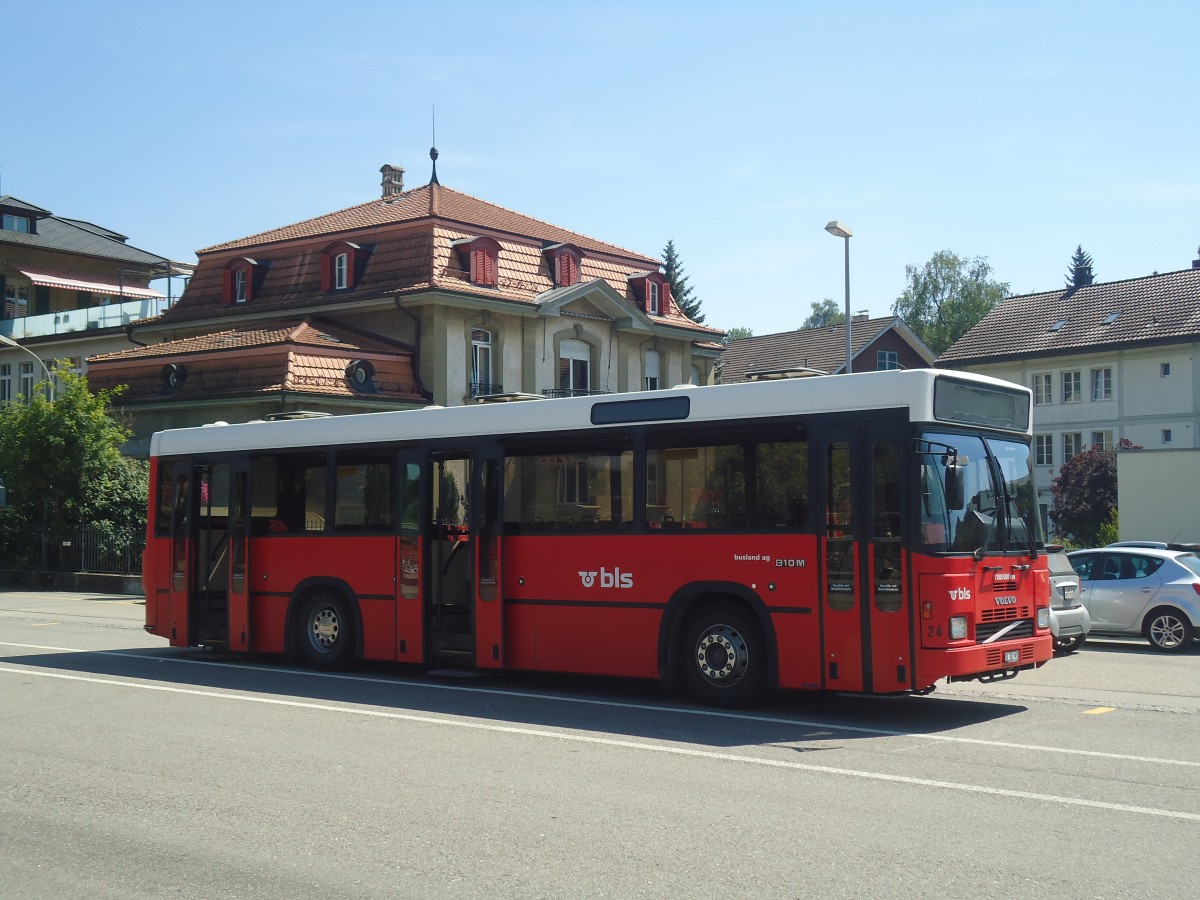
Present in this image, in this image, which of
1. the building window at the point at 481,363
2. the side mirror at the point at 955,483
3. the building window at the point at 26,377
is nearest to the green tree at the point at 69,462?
the building window at the point at 481,363

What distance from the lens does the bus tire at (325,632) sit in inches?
594

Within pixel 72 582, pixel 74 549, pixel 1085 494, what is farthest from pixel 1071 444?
pixel 72 582

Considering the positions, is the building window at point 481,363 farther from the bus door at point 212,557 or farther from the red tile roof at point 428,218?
the bus door at point 212,557

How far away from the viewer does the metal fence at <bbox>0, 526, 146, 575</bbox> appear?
114ft

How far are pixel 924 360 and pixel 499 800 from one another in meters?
70.0

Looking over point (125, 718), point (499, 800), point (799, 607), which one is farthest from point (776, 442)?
point (125, 718)

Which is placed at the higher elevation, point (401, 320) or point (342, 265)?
point (342, 265)

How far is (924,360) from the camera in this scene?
7488 centimetres

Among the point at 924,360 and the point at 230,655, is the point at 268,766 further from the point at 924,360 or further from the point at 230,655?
the point at 924,360

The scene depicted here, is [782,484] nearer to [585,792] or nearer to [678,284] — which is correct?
[585,792]

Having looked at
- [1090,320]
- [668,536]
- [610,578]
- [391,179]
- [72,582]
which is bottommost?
[72,582]

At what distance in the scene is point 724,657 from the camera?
11.9 meters

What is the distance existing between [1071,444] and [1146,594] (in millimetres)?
41438

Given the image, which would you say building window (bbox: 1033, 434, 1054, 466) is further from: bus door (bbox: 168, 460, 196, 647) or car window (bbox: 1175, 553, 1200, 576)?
bus door (bbox: 168, 460, 196, 647)
